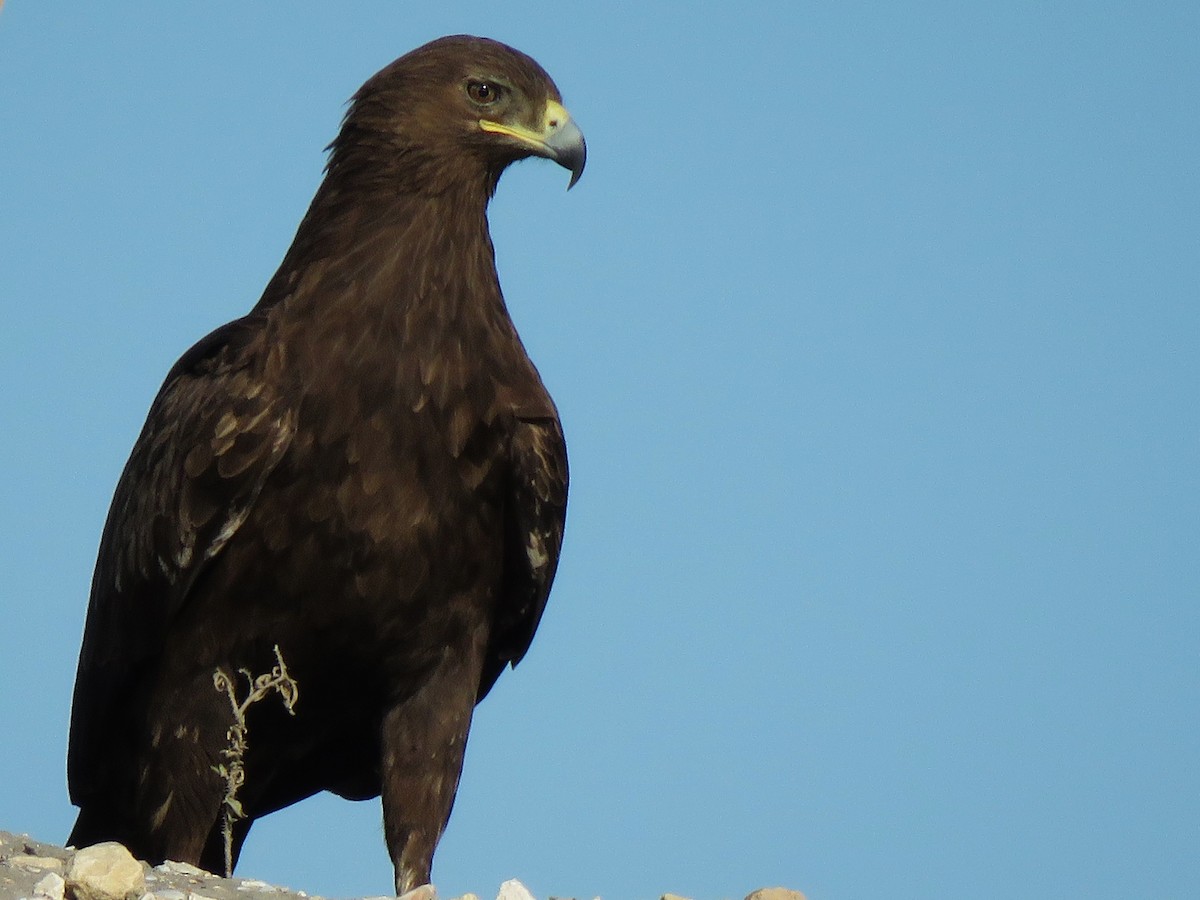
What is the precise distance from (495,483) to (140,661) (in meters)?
1.43

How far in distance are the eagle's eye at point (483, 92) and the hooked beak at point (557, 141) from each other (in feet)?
0.33

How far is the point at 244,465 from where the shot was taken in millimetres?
6355

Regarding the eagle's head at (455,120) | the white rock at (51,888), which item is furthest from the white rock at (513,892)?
the eagle's head at (455,120)

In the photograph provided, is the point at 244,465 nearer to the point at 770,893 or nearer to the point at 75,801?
the point at 75,801

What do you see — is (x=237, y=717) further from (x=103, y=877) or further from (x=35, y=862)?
(x=103, y=877)

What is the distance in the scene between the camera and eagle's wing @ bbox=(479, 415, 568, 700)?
21.8 feet

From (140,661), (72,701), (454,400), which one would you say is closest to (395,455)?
(454,400)

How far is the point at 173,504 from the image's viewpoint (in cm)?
652

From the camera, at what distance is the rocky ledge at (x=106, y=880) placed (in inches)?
184

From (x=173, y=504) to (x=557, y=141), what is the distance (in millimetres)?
1996

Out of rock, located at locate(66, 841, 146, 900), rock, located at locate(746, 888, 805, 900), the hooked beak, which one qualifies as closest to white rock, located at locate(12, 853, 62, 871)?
→ rock, located at locate(66, 841, 146, 900)

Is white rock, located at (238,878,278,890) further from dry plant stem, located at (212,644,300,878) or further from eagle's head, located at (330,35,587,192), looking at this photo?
eagle's head, located at (330,35,587,192)

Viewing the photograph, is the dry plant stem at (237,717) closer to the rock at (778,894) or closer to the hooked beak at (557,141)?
the rock at (778,894)

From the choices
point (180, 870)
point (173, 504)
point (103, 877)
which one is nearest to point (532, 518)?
point (173, 504)
